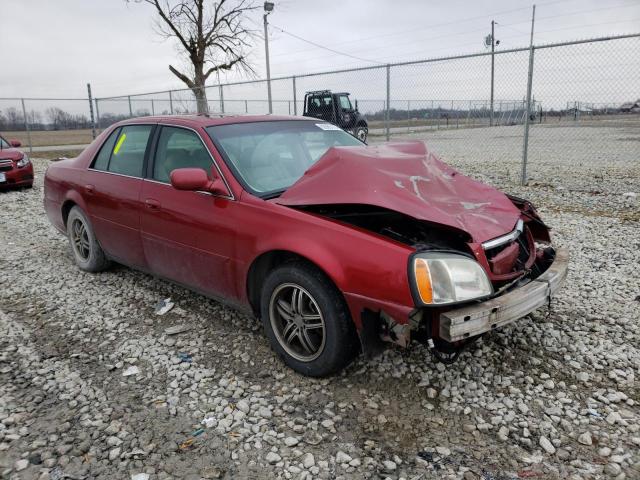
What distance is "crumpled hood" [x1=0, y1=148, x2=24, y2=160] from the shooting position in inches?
408

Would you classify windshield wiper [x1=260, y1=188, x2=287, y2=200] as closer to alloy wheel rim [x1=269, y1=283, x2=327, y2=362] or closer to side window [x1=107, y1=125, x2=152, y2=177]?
alloy wheel rim [x1=269, y1=283, x2=327, y2=362]

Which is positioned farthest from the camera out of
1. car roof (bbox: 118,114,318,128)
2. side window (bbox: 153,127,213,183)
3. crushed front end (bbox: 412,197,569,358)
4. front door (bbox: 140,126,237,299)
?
car roof (bbox: 118,114,318,128)

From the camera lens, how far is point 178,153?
3.81 metres

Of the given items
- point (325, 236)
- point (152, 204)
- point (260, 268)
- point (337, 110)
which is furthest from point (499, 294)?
point (337, 110)

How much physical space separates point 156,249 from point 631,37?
7.21 metres

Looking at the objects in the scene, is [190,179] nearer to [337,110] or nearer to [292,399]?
[292,399]

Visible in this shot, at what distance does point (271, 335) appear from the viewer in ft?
10.4

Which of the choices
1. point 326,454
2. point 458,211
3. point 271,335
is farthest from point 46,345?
point 458,211

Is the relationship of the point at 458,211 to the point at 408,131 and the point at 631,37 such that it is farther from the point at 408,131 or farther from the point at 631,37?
the point at 408,131

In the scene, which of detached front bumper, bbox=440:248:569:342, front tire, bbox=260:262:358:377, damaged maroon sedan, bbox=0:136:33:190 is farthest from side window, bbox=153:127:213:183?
damaged maroon sedan, bbox=0:136:33:190

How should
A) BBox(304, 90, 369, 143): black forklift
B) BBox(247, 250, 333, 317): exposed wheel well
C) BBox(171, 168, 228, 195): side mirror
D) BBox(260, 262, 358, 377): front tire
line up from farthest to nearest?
BBox(304, 90, 369, 143): black forklift < BBox(171, 168, 228, 195): side mirror < BBox(247, 250, 333, 317): exposed wheel well < BBox(260, 262, 358, 377): front tire

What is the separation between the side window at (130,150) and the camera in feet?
13.6

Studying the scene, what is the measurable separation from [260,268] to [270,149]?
0.98 m

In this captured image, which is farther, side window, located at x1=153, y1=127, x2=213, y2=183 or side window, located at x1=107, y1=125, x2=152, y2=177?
side window, located at x1=107, y1=125, x2=152, y2=177
